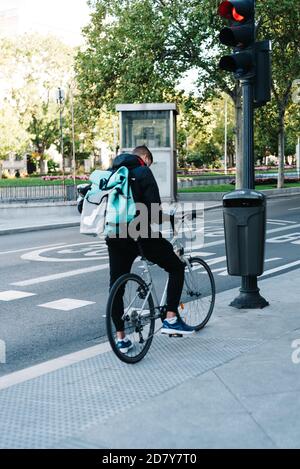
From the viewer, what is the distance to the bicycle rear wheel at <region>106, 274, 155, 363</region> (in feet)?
16.1

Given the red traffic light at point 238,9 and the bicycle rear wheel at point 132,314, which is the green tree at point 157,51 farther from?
the bicycle rear wheel at point 132,314

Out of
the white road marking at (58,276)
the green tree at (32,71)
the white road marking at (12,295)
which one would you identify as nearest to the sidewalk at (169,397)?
the white road marking at (12,295)

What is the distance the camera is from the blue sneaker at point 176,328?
5.60m

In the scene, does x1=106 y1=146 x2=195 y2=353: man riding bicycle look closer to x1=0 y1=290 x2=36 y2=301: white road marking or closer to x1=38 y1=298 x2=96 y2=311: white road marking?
x1=38 y1=298 x2=96 y2=311: white road marking

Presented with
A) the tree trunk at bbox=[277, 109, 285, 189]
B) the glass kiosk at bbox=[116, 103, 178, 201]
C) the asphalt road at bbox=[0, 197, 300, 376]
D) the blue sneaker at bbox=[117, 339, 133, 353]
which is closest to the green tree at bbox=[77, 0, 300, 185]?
the tree trunk at bbox=[277, 109, 285, 189]

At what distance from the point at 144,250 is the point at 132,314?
0.54 meters

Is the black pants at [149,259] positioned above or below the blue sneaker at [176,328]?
above

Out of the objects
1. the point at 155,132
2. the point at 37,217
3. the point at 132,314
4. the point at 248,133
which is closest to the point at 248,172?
the point at 248,133

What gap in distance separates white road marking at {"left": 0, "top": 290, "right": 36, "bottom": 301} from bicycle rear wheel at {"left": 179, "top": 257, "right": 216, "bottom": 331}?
2.73m

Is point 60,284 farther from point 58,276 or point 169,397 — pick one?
point 169,397

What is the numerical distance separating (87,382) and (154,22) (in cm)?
2829

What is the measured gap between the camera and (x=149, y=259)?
17.7 feet

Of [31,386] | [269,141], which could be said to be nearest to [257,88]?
[31,386]
